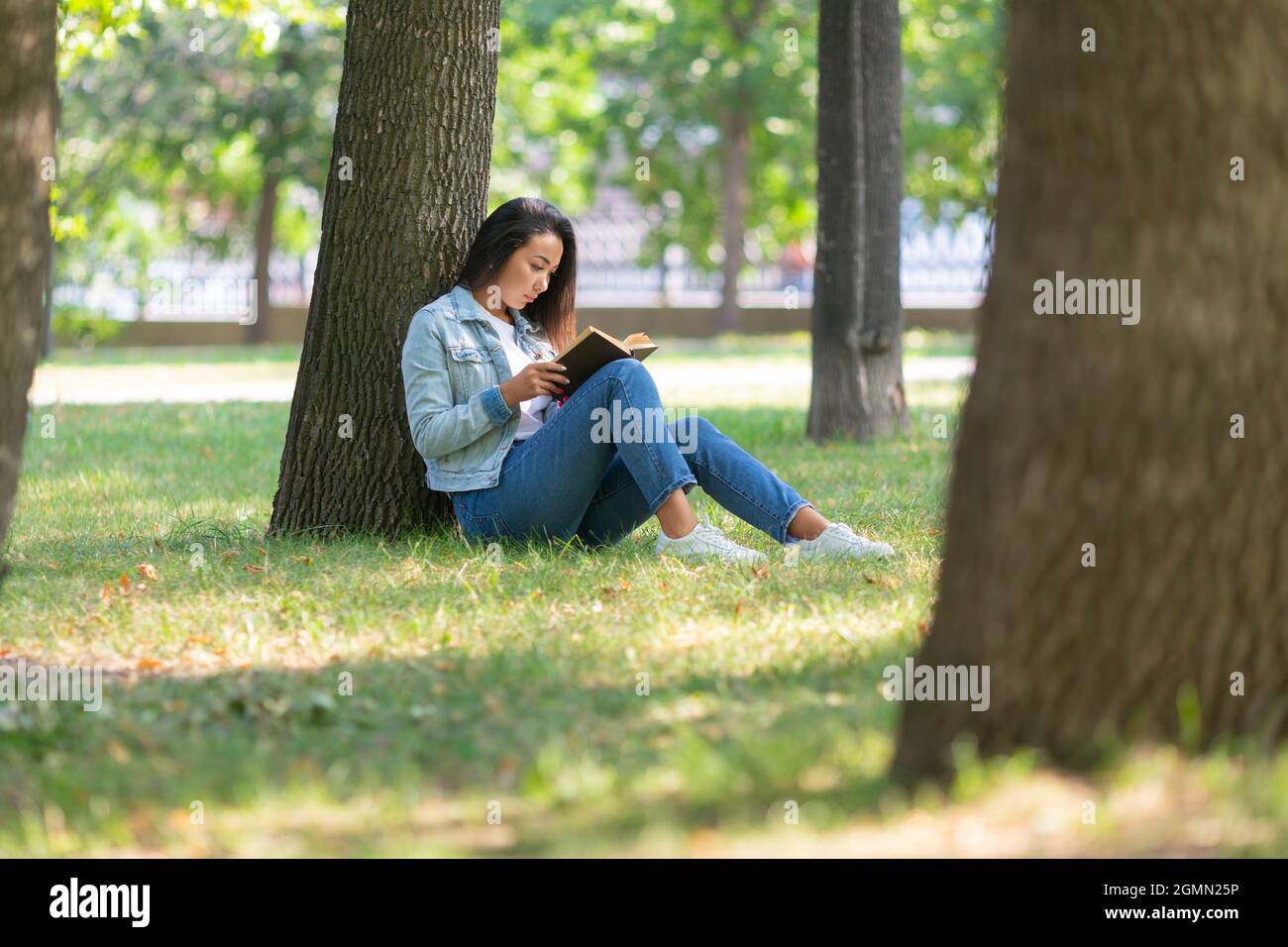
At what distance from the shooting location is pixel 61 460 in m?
9.55

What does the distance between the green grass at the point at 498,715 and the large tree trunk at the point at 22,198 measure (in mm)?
753

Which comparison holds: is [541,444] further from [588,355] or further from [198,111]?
[198,111]

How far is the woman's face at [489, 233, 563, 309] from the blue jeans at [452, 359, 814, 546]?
0.57m

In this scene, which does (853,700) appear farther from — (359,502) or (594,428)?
(359,502)

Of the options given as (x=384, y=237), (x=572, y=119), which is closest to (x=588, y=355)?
(x=384, y=237)

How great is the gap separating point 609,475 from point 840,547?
35.1 inches

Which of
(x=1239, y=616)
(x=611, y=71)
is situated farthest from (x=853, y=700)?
(x=611, y=71)

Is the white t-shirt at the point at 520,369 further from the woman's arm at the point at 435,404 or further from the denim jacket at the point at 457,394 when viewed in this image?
the woman's arm at the point at 435,404

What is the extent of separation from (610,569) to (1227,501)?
268 centimetres

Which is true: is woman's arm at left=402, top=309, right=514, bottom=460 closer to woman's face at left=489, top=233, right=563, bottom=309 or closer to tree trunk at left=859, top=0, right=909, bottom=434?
woman's face at left=489, top=233, right=563, bottom=309

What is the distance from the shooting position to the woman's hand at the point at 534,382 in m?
5.61

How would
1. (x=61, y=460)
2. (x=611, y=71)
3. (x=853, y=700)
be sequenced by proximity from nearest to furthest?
(x=853, y=700), (x=61, y=460), (x=611, y=71)

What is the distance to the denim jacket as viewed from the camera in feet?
18.7

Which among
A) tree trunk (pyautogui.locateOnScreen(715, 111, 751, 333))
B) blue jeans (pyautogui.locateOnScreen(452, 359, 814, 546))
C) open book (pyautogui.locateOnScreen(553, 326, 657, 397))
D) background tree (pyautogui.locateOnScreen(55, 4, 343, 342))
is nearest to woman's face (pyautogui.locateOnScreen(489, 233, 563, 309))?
open book (pyautogui.locateOnScreen(553, 326, 657, 397))
